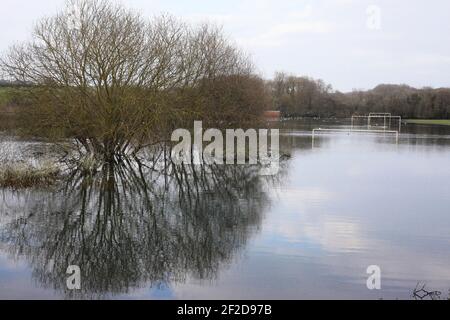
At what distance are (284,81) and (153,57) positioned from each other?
287ft

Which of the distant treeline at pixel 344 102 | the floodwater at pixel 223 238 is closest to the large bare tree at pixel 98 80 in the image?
the floodwater at pixel 223 238

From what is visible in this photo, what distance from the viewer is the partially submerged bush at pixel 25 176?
48.1 ft

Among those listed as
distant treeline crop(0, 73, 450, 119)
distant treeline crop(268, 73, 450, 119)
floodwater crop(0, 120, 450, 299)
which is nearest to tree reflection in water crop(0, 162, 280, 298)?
floodwater crop(0, 120, 450, 299)

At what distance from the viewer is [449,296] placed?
680cm

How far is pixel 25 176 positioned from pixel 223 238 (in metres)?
7.66

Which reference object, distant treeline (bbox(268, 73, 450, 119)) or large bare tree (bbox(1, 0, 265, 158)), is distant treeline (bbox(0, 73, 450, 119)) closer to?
distant treeline (bbox(268, 73, 450, 119))

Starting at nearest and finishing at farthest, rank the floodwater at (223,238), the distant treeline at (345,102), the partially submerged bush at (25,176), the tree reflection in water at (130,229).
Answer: the floodwater at (223,238) → the tree reflection in water at (130,229) → the partially submerged bush at (25,176) → the distant treeline at (345,102)

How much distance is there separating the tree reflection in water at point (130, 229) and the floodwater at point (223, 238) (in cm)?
3

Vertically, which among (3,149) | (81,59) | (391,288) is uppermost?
(81,59)

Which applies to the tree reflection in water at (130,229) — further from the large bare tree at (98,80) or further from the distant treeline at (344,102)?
the distant treeline at (344,102)

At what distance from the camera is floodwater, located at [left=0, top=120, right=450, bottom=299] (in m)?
7.26

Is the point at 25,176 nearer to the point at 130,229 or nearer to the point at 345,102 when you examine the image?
the point at 130,229
